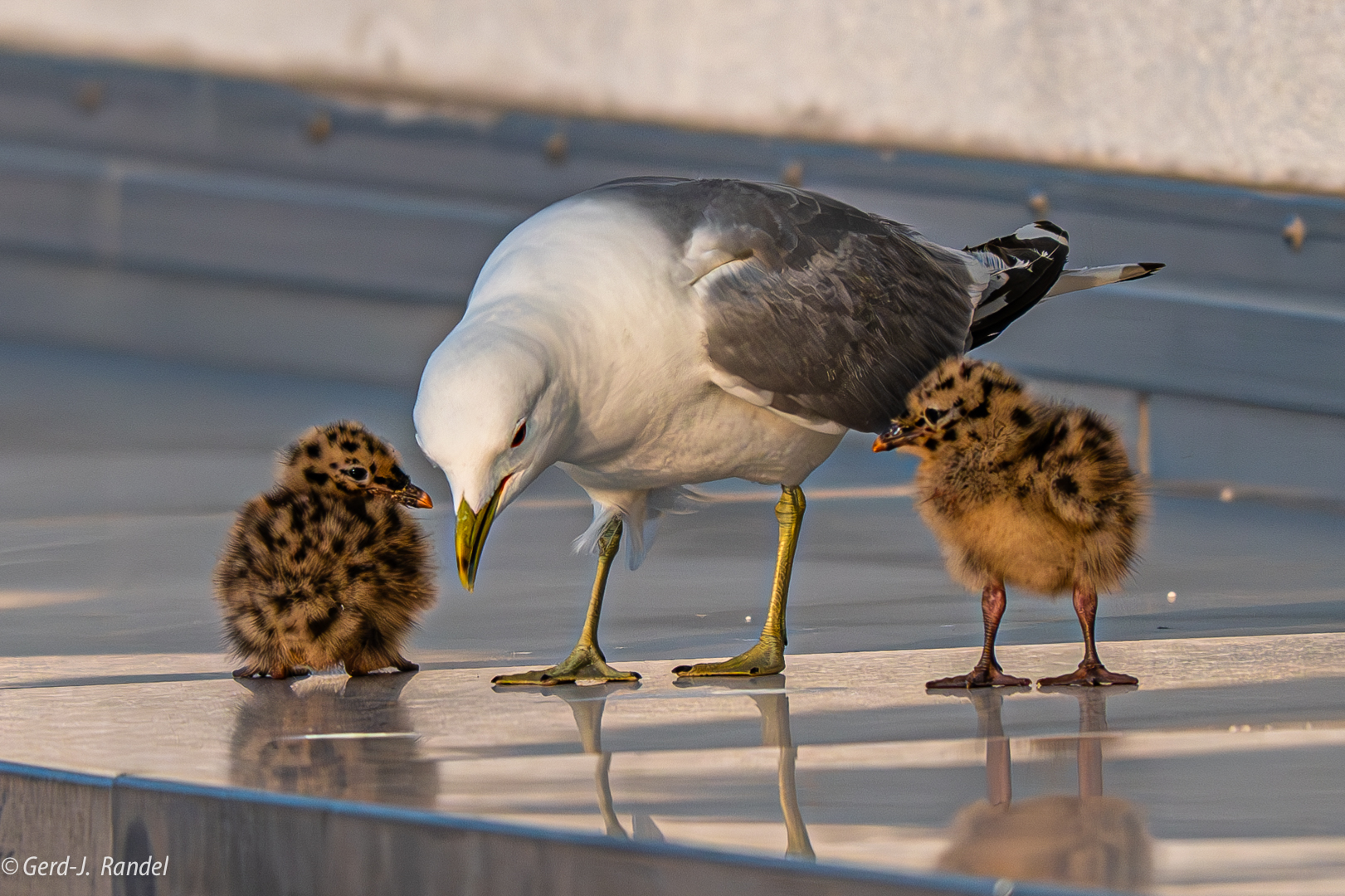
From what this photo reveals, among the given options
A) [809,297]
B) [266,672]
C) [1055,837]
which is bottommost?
[266,672]

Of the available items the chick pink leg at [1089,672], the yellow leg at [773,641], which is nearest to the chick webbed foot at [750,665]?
the yellow leg at [773,641]

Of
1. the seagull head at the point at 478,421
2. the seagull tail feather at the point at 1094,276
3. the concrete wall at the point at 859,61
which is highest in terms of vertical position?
the concrete wall at the point at 859,61

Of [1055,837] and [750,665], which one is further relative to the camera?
[750,665]

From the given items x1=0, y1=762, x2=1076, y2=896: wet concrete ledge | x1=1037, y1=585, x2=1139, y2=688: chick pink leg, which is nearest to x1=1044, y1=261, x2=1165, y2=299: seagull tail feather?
x1=1037, y1=585, x2=1139, y2=688: chick pink leg

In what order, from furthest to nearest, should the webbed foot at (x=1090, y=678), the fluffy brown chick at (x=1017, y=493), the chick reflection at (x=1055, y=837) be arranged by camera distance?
1. the fluffy brown chick at (x=1017, y=493)
2. the webbed foot at (x=1090, y=678)
3. the chick reflection at (x=1055, y=837)

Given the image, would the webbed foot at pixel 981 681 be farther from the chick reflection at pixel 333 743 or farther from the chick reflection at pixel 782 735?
the chick reflection at pixel 333 743

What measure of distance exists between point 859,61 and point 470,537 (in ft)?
21.8

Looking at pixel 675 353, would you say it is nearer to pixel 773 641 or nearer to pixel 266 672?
pixel 773 641

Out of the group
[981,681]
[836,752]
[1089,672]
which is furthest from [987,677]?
[836,752]

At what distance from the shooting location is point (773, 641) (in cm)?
355

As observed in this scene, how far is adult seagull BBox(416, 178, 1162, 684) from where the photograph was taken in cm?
290

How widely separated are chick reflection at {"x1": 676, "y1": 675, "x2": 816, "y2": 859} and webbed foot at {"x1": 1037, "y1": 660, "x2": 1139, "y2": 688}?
462mm

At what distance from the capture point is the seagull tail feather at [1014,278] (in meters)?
4.31

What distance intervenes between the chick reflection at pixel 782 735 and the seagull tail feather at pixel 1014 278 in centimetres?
123
